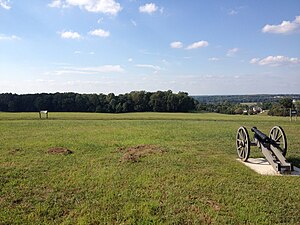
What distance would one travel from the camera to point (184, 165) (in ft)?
30.1

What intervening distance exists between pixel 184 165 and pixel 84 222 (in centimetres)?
472

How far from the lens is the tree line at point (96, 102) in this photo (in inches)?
2571

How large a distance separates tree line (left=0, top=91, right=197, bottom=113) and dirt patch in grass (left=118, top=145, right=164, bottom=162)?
52.2 metres

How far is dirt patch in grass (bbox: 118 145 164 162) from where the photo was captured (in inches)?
394

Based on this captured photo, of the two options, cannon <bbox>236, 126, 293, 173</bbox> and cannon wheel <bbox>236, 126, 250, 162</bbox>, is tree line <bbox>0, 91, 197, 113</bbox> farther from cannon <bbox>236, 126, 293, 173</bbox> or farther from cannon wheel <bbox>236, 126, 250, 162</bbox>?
cannon <bbox>236, 126, 293, 173</bbox>

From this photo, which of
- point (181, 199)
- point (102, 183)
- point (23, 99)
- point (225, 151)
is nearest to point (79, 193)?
point (102, 183)

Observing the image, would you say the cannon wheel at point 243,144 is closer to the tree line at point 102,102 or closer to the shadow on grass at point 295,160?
the shadow on grass at point 295,160

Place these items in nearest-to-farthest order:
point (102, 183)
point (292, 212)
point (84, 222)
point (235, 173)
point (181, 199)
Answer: point (84, 222)
point (292, 212)
point (181, 199)
point (102, 183)
point (235, 173)

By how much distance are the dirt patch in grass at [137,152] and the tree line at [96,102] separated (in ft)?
171

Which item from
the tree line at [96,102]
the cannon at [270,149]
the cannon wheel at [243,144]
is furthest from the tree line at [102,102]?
Result: the cannon at [270,149]

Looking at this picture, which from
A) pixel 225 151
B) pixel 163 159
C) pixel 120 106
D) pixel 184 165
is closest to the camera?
pixel 184 165

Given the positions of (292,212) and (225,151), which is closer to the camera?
(292,212)

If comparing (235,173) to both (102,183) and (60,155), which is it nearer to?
(102,183)

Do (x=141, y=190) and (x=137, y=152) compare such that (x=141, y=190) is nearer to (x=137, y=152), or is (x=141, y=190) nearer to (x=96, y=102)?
(x=137, y=152)
